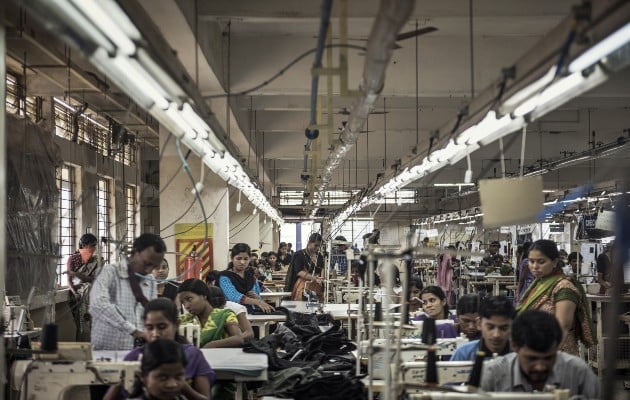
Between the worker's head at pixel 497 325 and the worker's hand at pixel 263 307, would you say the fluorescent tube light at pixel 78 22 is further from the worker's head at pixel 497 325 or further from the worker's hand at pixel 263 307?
the worker's hand at pixel 263 307

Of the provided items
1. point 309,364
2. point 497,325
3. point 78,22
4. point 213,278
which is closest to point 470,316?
point 309,364

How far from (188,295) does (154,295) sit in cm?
23

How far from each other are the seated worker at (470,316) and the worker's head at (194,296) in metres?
1.76

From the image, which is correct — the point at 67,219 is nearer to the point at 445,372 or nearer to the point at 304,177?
the point at 304,177

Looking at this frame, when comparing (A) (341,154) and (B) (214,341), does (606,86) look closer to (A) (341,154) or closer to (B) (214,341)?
(A) (341,154)

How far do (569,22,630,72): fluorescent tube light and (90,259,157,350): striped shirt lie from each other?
2981 millimetres

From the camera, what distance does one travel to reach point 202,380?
13.2 ft

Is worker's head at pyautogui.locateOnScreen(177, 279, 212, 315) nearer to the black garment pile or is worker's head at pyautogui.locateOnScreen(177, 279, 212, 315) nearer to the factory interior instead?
the factory interior

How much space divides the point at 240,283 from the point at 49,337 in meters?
4.89

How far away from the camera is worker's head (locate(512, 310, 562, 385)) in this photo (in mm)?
3229

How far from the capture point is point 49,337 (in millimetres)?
3820

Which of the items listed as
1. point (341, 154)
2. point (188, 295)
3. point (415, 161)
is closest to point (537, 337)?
point (188, 295)

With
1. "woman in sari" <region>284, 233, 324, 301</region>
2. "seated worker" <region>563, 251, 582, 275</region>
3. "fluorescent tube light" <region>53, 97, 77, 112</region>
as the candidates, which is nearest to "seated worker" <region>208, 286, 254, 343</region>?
"woman in sari" <region>284, 233, 324, 301</region>

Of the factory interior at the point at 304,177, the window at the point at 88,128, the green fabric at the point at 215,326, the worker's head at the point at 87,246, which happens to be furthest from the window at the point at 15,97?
the green fabric at the point at 215,326
